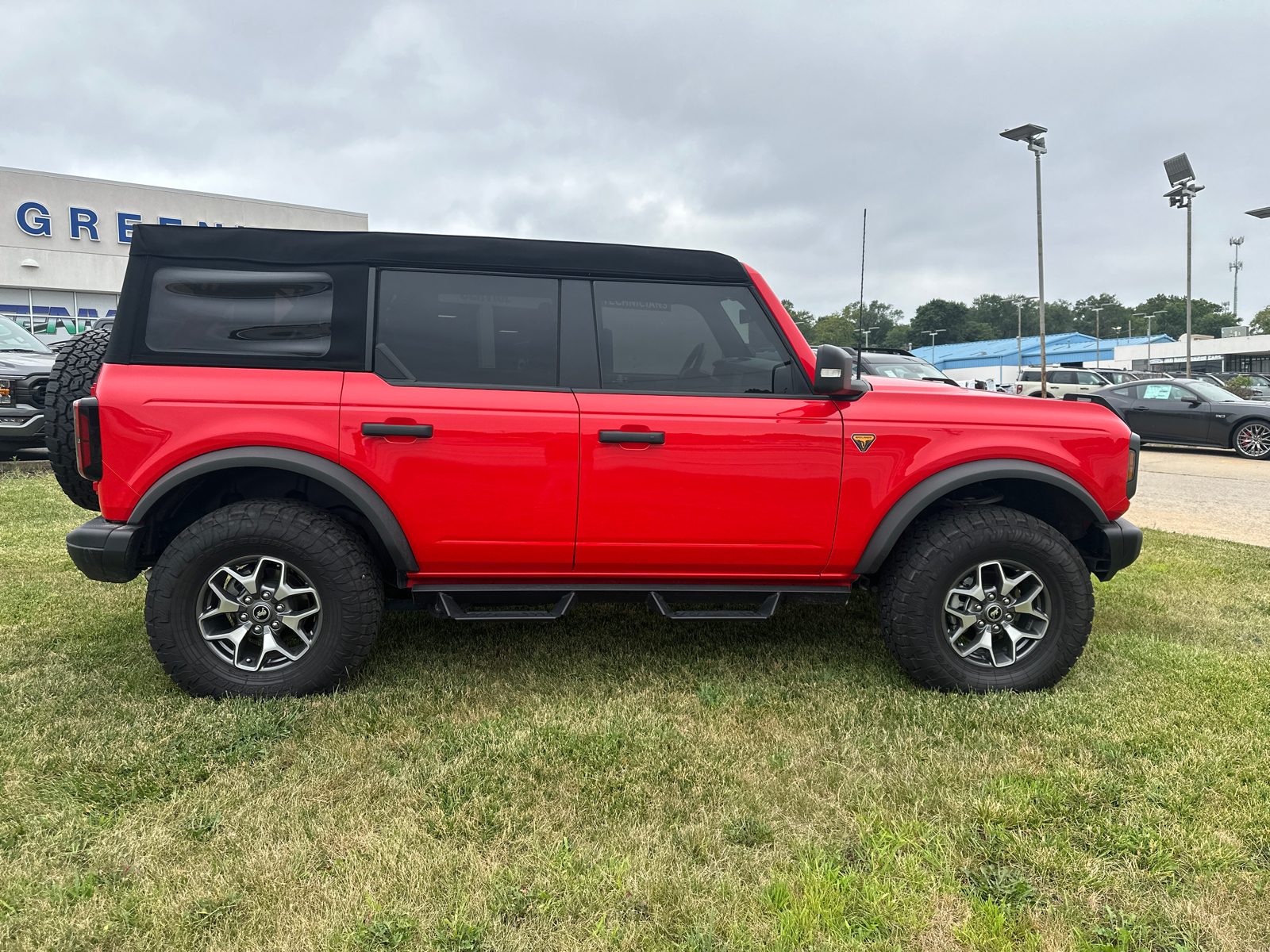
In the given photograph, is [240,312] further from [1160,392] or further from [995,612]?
[1160,392]

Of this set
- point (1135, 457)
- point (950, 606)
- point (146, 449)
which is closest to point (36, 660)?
point (146, 449)

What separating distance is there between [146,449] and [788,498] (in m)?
2.47

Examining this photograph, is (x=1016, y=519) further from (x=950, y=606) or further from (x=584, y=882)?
Result: (x=584, y=882)

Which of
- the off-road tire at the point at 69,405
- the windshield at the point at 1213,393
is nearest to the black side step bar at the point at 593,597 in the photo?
the off-road tire at the point at 69,405

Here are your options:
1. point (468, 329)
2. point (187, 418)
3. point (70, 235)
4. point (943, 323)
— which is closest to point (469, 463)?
point (468, 329)

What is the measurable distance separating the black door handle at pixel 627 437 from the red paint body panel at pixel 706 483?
0.07 ft

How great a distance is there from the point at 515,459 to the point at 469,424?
222 millimetres

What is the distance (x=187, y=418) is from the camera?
298 centimetres

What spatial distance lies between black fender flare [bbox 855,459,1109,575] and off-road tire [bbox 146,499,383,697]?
2030 mm

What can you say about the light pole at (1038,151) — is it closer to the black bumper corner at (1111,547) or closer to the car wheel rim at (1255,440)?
the car wheel rim at (1255,440)

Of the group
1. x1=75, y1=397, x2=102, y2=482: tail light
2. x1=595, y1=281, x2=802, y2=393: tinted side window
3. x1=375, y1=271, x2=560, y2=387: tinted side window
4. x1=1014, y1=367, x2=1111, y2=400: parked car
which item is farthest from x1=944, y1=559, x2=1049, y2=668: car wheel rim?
x1=1014, y1=367, x2=1111, y2=400: parked car

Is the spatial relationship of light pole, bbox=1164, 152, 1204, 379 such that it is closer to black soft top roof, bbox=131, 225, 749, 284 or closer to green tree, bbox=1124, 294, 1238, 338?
black soft top roof, bbox=131, 225, 749, 284

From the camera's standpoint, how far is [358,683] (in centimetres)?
337

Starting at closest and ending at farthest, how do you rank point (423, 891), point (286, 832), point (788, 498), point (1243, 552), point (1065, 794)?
1. point (423, 891)
2. point (286, 832)
3. point (1065, 794)
4. point (788, 498)
5. point (1243, 552)
